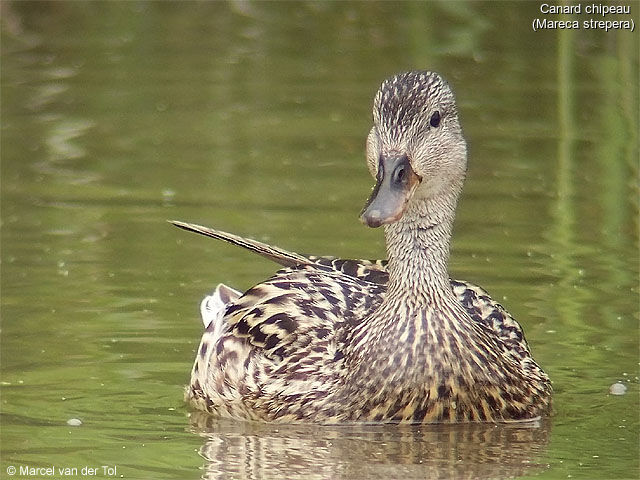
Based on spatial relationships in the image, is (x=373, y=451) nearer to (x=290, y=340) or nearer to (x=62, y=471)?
(x=290, y=340)

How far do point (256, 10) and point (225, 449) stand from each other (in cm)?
1344

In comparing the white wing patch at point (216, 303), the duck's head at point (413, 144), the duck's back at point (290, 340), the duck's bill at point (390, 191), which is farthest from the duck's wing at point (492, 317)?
the white wing patch at point (216, 303)

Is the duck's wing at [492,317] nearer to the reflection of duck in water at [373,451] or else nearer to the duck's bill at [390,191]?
the reflection of duck in water at [373,451]

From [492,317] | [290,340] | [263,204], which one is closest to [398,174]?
[290,340]

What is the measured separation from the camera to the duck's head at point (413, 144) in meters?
7.75

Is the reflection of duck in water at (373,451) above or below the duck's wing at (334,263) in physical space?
below

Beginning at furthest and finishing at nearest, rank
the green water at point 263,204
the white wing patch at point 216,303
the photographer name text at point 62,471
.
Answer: the white wing patch at point 216,303 → the green water at point 263,204 → the photographer name text at point 62,471

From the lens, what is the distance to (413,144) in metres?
7.92

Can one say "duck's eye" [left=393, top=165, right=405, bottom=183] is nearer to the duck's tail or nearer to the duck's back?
the duck's back

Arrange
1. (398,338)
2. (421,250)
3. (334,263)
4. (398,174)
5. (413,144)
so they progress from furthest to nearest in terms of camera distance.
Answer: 1. (334,263)
2. (421,250)
3. (398,338)
4. (413,144)
5. (398,174)

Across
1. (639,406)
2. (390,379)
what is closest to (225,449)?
(390,379)

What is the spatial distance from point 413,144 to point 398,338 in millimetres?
905

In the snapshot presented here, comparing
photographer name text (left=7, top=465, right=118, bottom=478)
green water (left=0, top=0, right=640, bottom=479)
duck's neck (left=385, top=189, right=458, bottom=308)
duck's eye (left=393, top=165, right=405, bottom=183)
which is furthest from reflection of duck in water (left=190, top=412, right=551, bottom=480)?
duck's eye (left=393, top=165, right=405, bottom=183)

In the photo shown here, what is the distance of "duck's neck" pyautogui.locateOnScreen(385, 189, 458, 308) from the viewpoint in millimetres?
8195
